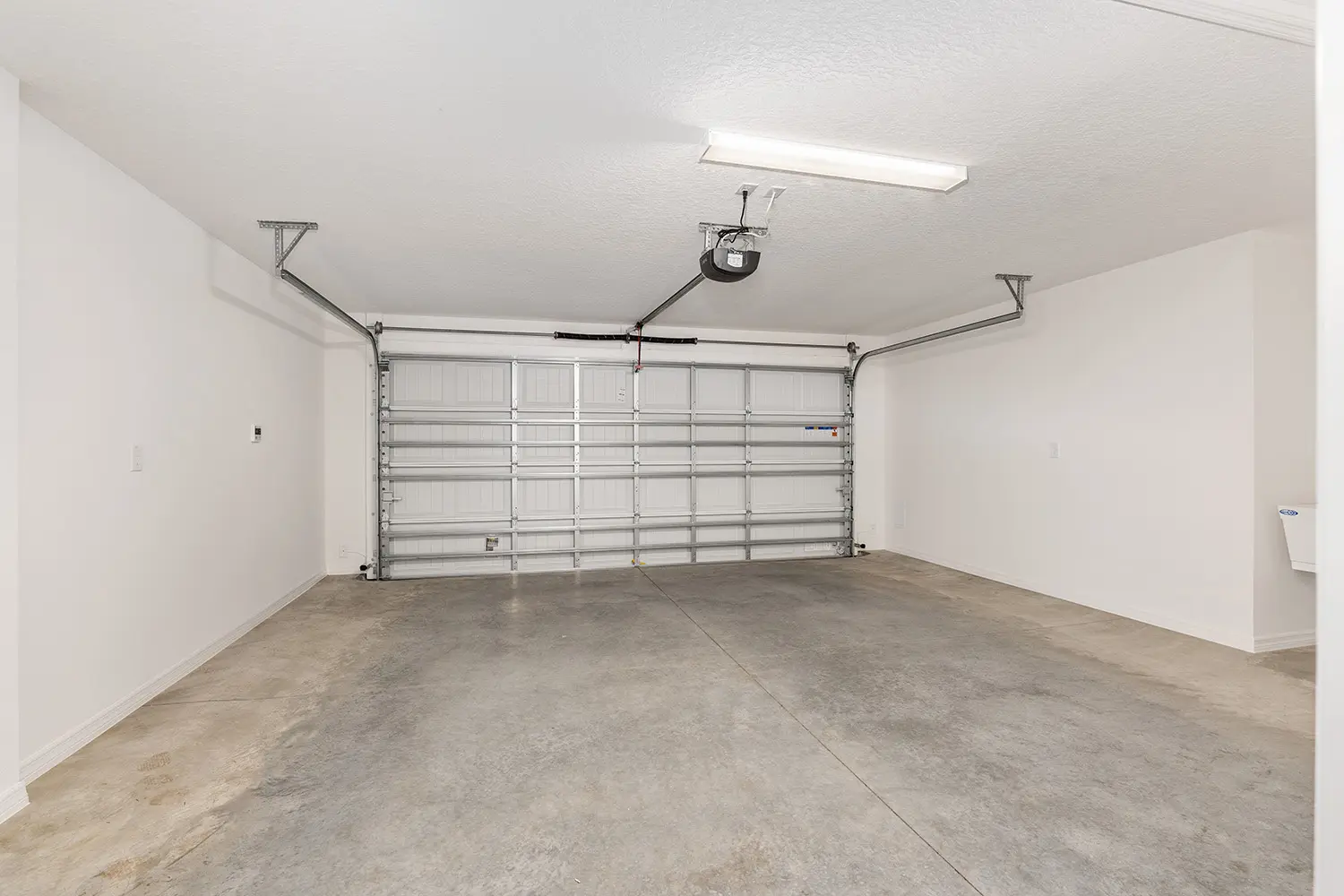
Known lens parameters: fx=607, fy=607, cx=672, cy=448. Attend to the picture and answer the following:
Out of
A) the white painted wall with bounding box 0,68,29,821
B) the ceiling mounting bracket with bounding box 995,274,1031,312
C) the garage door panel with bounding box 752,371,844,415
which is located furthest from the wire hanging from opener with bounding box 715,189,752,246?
the garage door panel with bounding box 752,371,844,415

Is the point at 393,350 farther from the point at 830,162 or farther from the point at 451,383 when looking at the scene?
the point at 830,162

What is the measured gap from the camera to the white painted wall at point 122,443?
2426mm

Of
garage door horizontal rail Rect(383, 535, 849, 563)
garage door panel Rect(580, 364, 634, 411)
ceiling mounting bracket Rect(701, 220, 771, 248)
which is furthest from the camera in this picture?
garage door panel Rect(580, 364, 634, 411)

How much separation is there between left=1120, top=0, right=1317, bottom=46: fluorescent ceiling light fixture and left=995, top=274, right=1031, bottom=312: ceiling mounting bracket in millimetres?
3240

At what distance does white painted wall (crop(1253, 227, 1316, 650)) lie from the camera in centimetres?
387

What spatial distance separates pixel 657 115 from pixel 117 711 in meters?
3.66

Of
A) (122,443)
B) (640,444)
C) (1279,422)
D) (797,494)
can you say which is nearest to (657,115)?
(122,443)

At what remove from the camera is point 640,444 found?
6789mm

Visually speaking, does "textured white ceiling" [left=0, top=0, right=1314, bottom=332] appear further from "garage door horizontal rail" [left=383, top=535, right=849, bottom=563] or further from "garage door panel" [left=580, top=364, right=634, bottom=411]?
"garage door horizontal rail" [left=383, top=535, right=849, bottom=563]

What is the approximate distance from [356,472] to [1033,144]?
20.0ft

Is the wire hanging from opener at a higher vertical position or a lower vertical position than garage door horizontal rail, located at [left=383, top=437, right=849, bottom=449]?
higher

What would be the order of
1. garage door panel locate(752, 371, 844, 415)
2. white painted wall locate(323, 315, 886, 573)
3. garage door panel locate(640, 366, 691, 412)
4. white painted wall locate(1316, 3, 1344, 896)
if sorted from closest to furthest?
white painted wall locate(1316, 3, 1344, 896)
white painted wall locate(323, 315, 886, 573)
garage door panel locate(640, 366, 691, 412)
garage door panel locate(752, 371, 844, 415)

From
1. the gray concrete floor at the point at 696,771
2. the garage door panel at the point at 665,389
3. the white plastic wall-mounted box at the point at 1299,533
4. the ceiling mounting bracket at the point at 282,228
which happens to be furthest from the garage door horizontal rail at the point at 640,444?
the white plastic wall-mounted box at the point at 1299,533

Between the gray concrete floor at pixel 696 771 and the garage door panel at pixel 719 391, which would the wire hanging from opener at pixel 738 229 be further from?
the garage door panel at pixel 719 391
